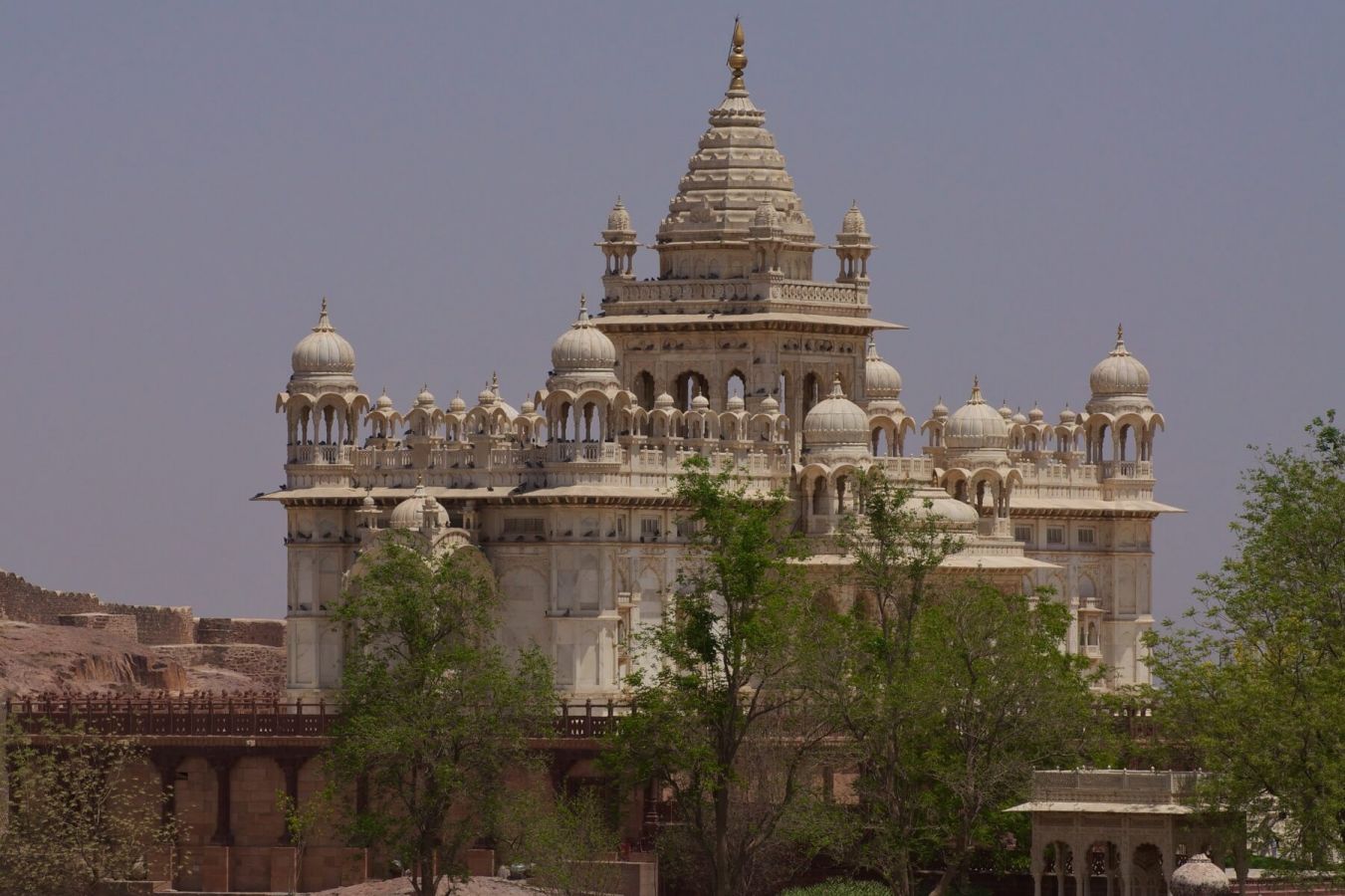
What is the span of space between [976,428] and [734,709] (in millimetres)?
25452

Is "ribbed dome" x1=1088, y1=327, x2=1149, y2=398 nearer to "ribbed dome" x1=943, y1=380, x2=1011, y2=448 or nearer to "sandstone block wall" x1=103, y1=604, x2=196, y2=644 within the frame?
"ribbed dome" x1=943, y1=380, x2=1011, y2=448

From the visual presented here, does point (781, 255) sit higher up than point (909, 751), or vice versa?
point (781, 255)

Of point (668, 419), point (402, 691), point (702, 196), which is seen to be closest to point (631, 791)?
point (402, 691)

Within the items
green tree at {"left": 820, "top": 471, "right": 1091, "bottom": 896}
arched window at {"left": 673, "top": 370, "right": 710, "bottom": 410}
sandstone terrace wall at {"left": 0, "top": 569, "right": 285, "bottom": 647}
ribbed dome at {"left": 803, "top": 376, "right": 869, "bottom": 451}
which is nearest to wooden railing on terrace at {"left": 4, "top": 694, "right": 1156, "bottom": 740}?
green tree at {"left": 820, "top": 471, "right": 1091, "bottom": 896}

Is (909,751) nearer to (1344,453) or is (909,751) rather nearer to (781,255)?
(1344,453)

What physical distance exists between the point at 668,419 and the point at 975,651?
61.4ft

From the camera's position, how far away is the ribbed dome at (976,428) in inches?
A: 4444

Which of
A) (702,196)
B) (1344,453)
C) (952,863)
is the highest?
(702,196)

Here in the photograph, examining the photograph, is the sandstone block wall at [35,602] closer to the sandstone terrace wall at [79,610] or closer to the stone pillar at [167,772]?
the sandstone terrace wall at [79,610]

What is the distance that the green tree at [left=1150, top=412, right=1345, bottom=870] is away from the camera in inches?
3221

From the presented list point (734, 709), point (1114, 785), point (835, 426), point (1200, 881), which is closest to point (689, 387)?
point (835, 426)

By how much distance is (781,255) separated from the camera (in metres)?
114

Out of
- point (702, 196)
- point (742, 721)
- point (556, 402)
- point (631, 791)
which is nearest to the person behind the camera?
point (742, 721)

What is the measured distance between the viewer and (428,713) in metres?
90.0
